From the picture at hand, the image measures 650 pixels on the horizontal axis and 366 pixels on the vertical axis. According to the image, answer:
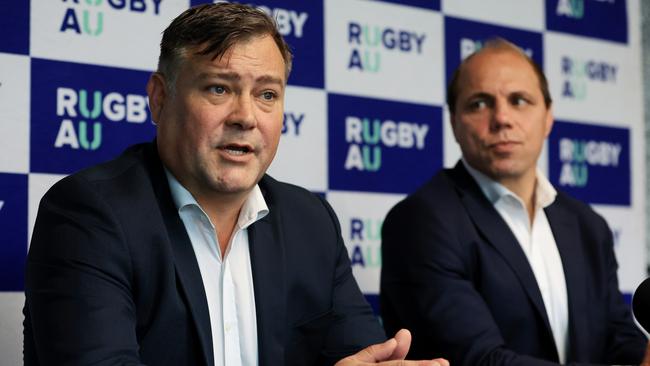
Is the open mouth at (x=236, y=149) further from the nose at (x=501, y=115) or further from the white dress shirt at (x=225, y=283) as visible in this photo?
the nose at (x=501, y=115)

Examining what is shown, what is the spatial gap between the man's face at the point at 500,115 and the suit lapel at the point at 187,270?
76 cm

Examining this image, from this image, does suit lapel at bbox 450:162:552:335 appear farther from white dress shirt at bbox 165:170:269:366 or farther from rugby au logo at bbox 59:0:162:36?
rugby au logo at bbox 59:0:162:36

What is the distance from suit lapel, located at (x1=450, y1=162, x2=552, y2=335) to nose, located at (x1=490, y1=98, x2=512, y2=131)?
15cm

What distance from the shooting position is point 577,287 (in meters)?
1.85

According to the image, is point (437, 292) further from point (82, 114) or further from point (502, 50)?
point (82, 114)

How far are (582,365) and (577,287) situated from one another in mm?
334

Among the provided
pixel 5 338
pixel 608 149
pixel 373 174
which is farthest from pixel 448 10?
pixel 5 338

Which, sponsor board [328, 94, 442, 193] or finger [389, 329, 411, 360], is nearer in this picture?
finger [389, 329, 411, 360]

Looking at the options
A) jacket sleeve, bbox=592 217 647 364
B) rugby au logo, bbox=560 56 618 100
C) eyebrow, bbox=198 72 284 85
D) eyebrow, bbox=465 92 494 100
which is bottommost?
jacket sleeve, bbox=592 217 647 364

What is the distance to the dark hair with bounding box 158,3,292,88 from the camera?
136 cm

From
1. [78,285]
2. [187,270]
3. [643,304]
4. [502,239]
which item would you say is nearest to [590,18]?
[502,239]

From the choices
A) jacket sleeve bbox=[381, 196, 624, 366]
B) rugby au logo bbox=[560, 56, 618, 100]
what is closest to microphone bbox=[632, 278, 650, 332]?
jacket sleeve bbox=[381, 196, 624, 366]

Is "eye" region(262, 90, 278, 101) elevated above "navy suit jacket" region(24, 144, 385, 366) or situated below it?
above

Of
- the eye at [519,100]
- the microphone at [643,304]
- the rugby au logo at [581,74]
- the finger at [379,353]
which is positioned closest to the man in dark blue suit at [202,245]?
the finger at [379,353]
